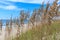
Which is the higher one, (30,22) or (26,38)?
(30,22)

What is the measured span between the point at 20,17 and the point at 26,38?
0.60 meters

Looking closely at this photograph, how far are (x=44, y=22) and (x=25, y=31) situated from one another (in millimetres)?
702

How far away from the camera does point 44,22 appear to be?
5.90 metres

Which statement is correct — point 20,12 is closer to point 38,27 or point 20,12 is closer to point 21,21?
point 21,21

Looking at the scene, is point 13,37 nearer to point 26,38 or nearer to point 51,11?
point 26,38

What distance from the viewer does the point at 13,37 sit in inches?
242

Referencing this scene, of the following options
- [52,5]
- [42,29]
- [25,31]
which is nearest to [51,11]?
[52,5]

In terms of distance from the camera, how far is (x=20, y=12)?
5.69 m

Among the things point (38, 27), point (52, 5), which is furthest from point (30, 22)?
point (52, 5)

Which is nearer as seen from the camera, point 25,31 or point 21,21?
point 21,21

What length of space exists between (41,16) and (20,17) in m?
0.56

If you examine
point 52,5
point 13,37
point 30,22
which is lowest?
point 13,37

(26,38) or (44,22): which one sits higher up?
(44,22)

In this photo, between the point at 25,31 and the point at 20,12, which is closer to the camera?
the point at 20,12
